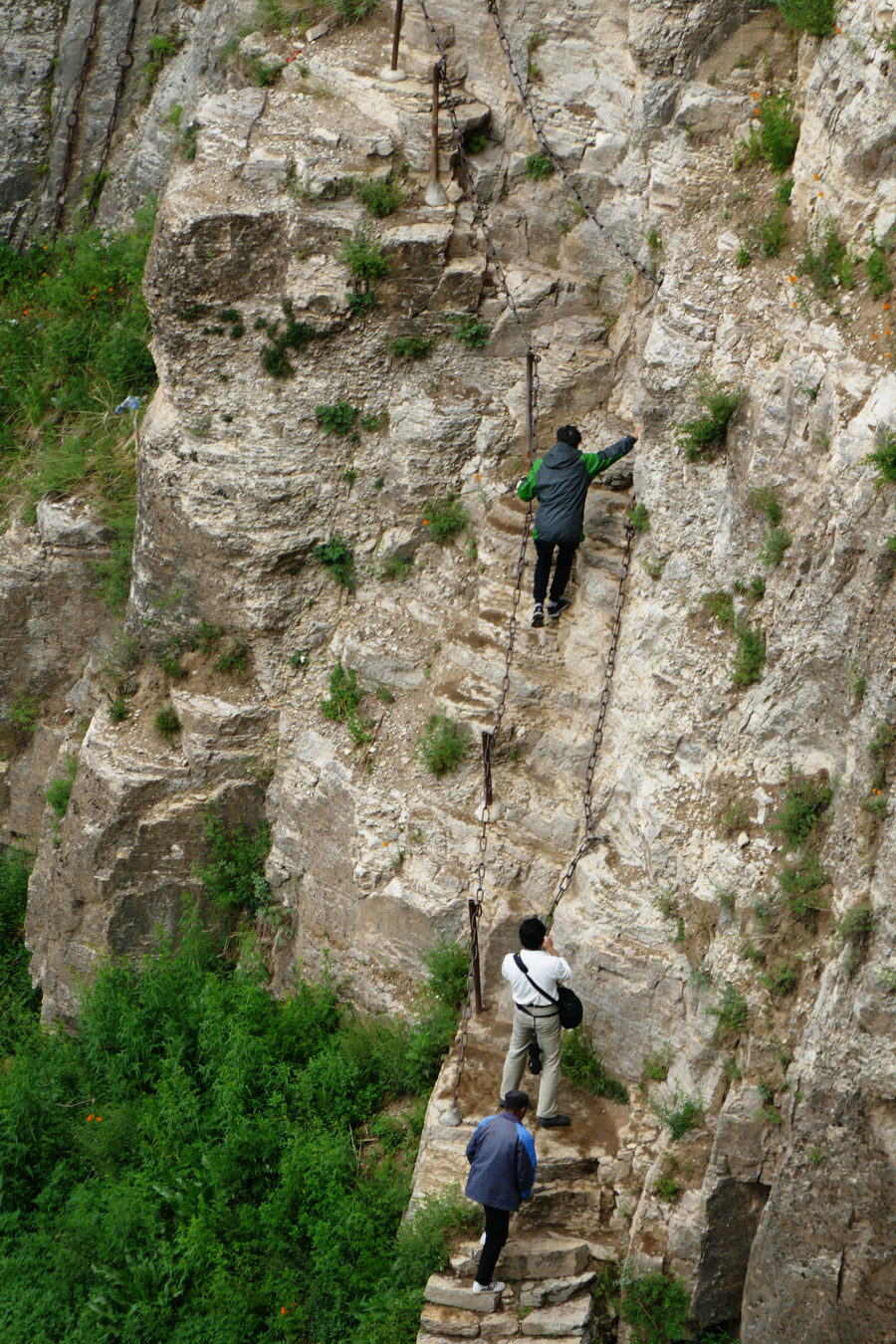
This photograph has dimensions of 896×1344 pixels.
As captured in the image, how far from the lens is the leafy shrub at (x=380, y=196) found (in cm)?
1098

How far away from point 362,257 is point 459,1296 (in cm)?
822

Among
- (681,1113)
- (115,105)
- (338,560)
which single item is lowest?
(681,1113)

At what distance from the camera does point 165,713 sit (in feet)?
39.8

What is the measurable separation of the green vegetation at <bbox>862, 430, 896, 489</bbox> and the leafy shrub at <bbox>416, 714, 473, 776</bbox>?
419 cm

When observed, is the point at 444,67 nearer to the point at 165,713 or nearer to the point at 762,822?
the point at 165,713

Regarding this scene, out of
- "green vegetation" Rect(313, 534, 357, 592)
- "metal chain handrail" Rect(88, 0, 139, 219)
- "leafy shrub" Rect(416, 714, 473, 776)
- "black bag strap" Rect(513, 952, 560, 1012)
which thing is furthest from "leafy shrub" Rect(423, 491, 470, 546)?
"metal chain handrail" Rect(88, 0, 139, 219)

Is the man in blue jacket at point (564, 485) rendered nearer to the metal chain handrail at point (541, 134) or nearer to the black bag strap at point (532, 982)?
the metal chain handrail at point (541, 134)

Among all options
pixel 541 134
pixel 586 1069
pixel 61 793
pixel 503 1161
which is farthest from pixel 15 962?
pixel 541 134

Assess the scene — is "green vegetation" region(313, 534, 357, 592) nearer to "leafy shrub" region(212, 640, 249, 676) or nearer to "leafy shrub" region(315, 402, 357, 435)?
"leafy shrub" region(315, 402, 357, 435)

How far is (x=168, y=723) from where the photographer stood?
12102 millimetres

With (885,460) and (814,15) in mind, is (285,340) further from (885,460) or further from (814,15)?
(885,460)

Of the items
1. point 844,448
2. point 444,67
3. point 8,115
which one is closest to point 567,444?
point 844,448

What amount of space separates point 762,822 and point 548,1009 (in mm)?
1896

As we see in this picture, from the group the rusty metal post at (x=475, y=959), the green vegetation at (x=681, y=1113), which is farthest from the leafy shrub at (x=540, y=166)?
the green vegetation at (x=681, y=1113)
